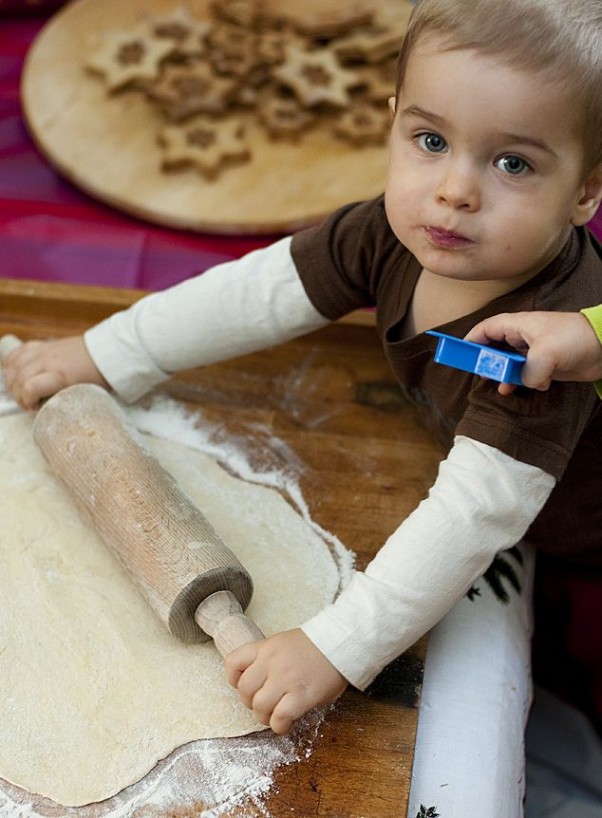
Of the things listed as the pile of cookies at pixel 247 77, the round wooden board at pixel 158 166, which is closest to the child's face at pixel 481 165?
the round wooden board at pixel 158 166

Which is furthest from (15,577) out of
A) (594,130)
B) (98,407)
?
(594,130)

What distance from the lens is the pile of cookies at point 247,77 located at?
1550mm

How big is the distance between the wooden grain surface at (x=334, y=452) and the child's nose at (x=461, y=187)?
38 cm

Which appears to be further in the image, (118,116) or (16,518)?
(118,116)

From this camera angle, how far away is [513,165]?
738 millimetres

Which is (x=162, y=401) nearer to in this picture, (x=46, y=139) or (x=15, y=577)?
(x=15, y=577)

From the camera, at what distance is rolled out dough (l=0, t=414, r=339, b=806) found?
79 cm

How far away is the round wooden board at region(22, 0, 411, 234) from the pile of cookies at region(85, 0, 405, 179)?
2 centimetres

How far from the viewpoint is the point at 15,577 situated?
3.03 feet

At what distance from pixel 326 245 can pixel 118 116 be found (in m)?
0.74

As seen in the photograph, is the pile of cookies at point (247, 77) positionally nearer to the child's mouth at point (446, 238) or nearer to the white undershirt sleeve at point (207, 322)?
the white undershirt sleeve at point (207, 322)

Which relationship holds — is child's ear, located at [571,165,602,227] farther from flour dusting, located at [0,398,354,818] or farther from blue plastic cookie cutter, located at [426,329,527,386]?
flour dusting, located at [0,398,354,818]

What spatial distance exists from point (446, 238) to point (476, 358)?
0.39 feet

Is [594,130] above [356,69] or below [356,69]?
above
